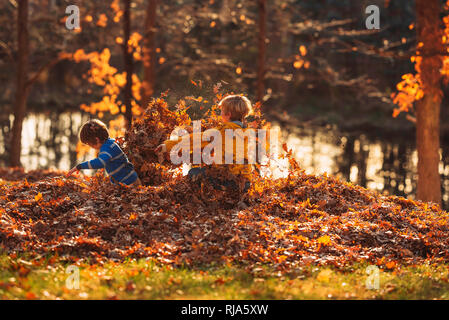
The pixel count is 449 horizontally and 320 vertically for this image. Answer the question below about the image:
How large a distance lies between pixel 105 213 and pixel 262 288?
2866mm

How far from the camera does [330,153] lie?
2483 centimetres

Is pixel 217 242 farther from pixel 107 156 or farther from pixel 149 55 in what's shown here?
pixel 149 55

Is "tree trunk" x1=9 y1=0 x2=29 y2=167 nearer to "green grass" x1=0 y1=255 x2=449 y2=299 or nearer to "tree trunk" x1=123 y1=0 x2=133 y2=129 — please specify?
"tree trunk" x1=123 y1=0 x2=133 y2=129

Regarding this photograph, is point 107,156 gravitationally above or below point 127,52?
below

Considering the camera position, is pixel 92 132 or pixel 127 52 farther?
pixel 127 52

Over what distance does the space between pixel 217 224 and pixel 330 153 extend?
18650 mm

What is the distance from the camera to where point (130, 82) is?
48.6 ft

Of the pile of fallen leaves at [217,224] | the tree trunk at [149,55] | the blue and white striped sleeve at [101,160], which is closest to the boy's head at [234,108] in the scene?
the pile of fallen leaves at [217,224]

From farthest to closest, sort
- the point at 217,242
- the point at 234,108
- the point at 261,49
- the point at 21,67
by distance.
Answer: the point at 261,49, the point at 21,67, the point at 234,108, the point at 217,242

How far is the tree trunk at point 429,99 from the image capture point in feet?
35.6

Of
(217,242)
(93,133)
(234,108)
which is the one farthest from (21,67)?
(217,242)

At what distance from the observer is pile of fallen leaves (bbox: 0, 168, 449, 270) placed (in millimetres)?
6219
